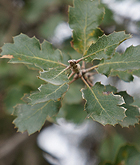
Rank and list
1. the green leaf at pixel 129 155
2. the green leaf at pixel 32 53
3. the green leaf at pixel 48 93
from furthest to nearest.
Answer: the green leaf at pixel 129 155 → the green leaf at pixel 32 53 → the green leaf at pixel 48 93

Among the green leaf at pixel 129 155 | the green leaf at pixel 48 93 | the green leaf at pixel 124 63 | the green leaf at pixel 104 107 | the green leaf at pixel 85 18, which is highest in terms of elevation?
the green leaf at pixel 85 18

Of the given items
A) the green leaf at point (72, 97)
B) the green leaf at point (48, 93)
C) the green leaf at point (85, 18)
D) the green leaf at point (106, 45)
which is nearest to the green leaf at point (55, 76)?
the green leaf at point (48, 93)

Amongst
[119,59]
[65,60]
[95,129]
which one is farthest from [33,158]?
[119,59]

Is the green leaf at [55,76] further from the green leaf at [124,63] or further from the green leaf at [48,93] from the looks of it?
the green leaf at [124,63]

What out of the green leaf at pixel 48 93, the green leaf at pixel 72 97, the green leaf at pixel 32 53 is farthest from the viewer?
the green leaf at pixel 72 97

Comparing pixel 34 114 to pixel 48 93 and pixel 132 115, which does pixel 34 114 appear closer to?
pixel 48 93
